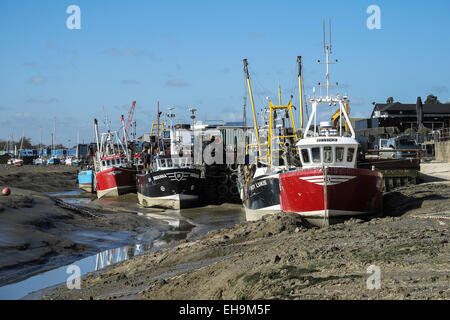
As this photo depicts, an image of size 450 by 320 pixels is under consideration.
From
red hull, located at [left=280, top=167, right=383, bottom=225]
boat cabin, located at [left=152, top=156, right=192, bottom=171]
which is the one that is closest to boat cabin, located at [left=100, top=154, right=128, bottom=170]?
boat cabin, located at [left=152, top=156, right=192, bottom=171]

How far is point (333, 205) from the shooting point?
625 inches

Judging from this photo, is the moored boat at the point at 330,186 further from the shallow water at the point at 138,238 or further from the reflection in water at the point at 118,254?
the reflection in water at the point at 118,254

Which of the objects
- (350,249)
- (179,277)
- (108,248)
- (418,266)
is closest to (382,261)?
(418,266)

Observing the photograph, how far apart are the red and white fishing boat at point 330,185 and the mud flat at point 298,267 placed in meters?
1.68

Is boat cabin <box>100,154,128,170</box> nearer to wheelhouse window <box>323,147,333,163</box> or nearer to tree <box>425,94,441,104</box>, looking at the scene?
wheelhouse window <box>323,147,333,163</box>

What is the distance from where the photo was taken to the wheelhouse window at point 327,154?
1731 centimetres

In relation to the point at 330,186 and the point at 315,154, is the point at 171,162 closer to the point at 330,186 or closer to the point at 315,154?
the point at 315,154

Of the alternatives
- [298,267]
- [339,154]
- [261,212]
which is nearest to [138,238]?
[261,212]

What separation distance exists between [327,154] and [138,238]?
282 inches

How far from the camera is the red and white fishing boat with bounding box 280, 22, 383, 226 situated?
51.7ft

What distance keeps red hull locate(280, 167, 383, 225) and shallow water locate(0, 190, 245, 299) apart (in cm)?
459

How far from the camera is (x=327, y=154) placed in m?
17.4

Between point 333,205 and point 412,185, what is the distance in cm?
1046
